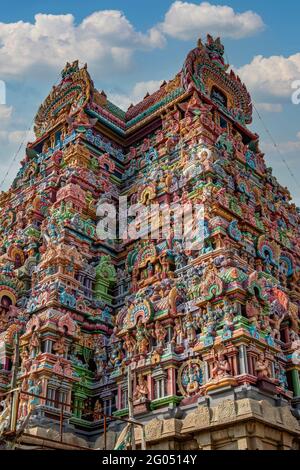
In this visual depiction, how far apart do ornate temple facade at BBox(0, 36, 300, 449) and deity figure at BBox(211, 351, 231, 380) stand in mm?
35

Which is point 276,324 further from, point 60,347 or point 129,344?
point 60,347

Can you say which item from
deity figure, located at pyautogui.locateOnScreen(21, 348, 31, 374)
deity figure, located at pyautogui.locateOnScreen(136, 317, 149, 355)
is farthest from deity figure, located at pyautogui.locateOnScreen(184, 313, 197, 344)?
deity figure, located at pyautogui.locateOnScreen(21, 348, 31, 374)

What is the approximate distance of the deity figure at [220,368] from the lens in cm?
1488

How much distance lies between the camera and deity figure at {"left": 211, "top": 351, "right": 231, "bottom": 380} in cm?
1488

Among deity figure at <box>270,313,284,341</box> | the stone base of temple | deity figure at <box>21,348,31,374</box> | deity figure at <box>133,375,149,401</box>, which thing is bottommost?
the stone base of temple

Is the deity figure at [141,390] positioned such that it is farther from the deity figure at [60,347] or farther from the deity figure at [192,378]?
the deity figure at [60,347]

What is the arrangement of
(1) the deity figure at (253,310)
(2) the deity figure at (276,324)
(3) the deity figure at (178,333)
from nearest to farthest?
(1) the deity figure at (253,310) → (3) the deity figure at (178,333) → (2) the deity figure at (276,324)

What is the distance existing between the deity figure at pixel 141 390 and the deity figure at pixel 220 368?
210 cm

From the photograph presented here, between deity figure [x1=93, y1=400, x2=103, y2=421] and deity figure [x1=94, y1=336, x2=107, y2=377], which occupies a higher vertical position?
deity figure [x1=94, y1=336, x2=107, y2=377]

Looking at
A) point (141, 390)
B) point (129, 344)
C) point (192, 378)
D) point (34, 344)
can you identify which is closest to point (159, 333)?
point (129, 344)

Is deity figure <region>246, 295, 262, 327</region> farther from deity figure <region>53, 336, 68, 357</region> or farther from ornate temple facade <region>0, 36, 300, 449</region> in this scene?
deity figure <region>53, 336, 68, 357</region>

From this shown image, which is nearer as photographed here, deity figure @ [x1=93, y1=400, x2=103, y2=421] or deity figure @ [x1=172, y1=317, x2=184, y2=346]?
deity figure @ [x1=172, y1=317, x2=184, y2=346]

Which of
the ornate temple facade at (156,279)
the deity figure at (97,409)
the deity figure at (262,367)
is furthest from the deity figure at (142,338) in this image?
the deity figure at (262,367)
